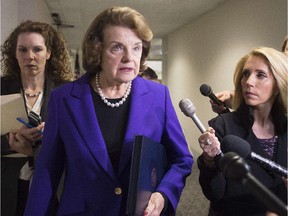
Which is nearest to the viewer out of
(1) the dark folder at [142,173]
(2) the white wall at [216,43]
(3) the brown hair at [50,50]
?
(1) the dark folder at [142,173]

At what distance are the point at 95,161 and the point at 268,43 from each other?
11.2 feet

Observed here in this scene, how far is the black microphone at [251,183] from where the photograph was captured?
0.45m

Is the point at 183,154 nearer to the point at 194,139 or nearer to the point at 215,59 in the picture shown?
the point at 215,59

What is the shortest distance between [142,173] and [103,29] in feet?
1.74

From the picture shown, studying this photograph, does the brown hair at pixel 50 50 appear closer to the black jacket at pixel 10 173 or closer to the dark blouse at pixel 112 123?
the black jacket at pixel 10 173

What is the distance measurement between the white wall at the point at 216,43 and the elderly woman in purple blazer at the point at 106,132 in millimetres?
2938

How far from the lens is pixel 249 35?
4.32m

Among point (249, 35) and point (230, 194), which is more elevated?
point (249, 35)

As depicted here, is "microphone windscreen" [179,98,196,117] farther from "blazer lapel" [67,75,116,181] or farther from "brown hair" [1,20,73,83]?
"brown hair" [1,20,73,83]

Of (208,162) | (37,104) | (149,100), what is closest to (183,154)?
(208,162)

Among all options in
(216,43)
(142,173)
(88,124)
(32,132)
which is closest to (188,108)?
(142,173)

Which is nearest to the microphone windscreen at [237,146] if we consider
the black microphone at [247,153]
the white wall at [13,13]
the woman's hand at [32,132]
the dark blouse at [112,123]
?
the black microphone at [247,153]

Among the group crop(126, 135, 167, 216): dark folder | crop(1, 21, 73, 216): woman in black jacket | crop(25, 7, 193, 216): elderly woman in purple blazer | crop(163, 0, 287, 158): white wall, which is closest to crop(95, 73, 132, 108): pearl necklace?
crop(25, 7, 193, 216): elderly woman in purple blazer

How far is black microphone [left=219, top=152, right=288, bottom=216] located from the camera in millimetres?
448
